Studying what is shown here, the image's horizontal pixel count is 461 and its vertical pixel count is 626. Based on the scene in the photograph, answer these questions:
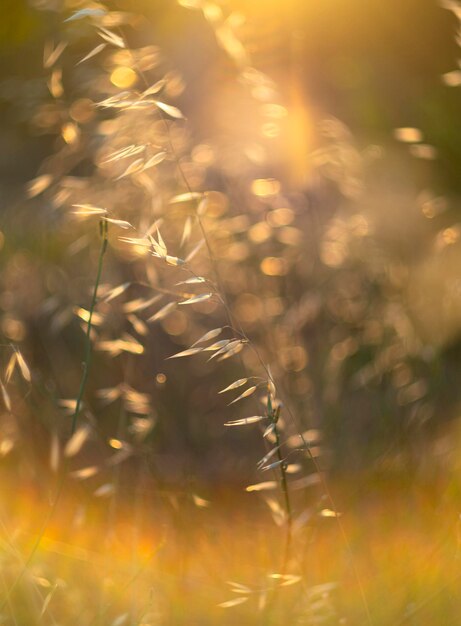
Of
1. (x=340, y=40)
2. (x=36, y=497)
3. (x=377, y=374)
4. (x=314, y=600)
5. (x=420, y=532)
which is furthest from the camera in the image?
(x=340, y=40)

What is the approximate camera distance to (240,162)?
2221mm

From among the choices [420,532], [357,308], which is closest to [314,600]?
[420,532]

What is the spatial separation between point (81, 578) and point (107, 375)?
1.27 metres

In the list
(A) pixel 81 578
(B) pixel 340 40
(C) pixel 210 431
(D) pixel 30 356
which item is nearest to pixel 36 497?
(A) pixel 81 578

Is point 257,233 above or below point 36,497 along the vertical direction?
above

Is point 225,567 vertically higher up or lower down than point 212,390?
higher up

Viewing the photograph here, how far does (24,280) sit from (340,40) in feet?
8.19

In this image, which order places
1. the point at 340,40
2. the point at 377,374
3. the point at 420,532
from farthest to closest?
the point at 340,40
the point at 377,374
the point at 420,532

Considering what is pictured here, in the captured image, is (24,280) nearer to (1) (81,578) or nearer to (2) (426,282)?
(2) (426,282)

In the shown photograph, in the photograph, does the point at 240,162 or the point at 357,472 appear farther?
the point at 240,162

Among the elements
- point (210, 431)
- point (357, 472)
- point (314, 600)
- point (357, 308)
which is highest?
point (314, 600)

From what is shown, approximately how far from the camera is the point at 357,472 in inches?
72.6

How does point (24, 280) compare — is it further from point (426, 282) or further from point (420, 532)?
point (420, 532)

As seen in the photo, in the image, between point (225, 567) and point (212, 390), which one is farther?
point (212, 390)
